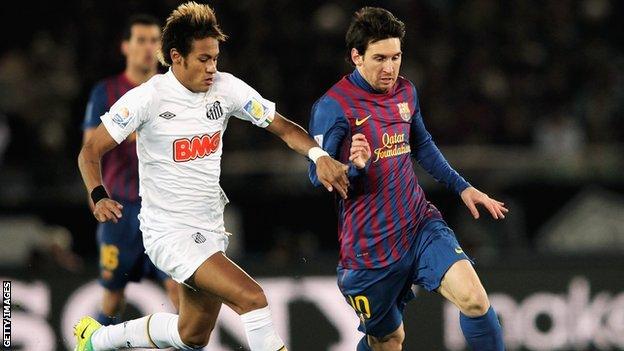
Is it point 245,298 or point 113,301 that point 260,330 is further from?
point 113,301

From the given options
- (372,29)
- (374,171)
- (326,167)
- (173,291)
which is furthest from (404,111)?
(173,291)

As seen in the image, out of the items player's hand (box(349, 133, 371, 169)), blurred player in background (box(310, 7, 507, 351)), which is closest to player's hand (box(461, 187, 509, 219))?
blurred player in background (box(310, 7, 507, 351))

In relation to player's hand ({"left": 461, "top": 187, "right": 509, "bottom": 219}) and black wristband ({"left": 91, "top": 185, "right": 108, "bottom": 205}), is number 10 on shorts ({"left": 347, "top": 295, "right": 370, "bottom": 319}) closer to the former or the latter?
player's hand ({"left": 461, "top": 187, "right": 509, "bottom": 219})

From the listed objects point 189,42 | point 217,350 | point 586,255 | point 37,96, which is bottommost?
point 217,350

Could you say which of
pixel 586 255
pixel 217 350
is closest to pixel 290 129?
pixel 217 350

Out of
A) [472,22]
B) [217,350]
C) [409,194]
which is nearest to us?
Answer: [409,194]

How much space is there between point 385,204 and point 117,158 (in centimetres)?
212

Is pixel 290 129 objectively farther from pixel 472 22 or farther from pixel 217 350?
pixel 472 22

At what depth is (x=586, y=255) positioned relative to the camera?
922 cm

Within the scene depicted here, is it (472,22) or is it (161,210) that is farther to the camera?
(472,22)

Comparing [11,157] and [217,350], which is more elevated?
[11,157]

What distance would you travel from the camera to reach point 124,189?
301 inches

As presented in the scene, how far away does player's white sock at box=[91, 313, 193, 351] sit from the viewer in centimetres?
642

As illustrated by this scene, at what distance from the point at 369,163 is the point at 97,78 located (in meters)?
6.45
